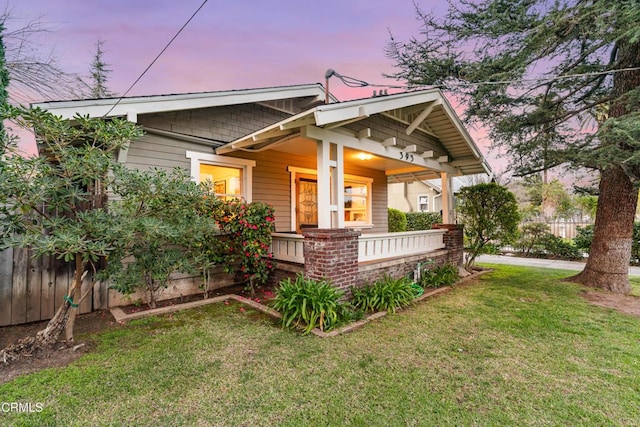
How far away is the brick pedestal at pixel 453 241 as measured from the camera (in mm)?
8406

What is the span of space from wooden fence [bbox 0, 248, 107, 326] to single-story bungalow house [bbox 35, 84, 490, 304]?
177 cm

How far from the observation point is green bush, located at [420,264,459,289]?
23.0ft

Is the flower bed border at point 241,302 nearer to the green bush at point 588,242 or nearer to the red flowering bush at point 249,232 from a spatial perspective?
the red flowering bush at point 249,232

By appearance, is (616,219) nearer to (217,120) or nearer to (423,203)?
(217,120)

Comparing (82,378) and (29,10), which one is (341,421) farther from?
(29,10)

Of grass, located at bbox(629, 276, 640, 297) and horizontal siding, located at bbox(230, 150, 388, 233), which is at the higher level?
horizontal siding, located at bbox(230, 150, 388, 233)

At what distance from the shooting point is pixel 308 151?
7320 mm

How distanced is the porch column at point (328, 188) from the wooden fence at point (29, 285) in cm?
402

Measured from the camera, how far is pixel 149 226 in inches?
135

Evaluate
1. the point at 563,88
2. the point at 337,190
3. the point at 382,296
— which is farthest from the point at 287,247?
the point at 563,88

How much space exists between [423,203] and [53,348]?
74.1 ft

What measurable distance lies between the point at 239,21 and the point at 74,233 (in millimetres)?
5019

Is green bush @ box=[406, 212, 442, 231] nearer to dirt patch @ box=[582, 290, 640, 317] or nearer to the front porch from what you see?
the front porch

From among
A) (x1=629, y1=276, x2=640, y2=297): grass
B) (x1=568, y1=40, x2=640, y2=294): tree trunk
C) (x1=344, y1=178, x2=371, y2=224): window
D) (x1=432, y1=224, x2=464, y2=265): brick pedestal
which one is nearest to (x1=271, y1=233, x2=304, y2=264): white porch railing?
(x1=344, y1=178, x2=371, y2=224): window
